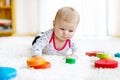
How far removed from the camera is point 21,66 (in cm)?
132

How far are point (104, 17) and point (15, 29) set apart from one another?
3.60 ft

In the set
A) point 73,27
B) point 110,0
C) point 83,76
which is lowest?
point 83,76

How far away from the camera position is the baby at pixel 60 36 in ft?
4.98

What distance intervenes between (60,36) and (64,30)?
5 centimetres

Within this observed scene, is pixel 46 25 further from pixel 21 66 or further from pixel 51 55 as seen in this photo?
pixel 21 66

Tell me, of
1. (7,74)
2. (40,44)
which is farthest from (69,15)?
(7,74)

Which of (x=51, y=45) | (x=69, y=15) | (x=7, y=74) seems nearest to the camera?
(x=7, y=74)

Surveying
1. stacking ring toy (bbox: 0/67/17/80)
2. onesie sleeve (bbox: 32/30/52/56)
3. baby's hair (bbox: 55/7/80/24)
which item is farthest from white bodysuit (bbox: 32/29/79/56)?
stacking ring toy (bbox: 0/67/17/80)

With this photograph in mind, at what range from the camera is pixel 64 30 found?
155cm

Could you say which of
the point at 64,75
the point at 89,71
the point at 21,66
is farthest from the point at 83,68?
the point at 21,66

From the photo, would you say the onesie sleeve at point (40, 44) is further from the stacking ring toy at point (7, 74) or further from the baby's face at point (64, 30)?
the stacking ring toy at point (7, 74)

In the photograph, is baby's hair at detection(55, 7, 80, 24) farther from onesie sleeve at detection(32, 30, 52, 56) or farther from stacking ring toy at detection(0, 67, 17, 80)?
stacking ring toy at detection(0, 67, 17, 80)

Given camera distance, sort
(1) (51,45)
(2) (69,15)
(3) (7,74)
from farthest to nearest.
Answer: (1) (51,45)
(2) (69,15)
(3) (7,74)

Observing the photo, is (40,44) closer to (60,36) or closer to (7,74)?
(60,36)
